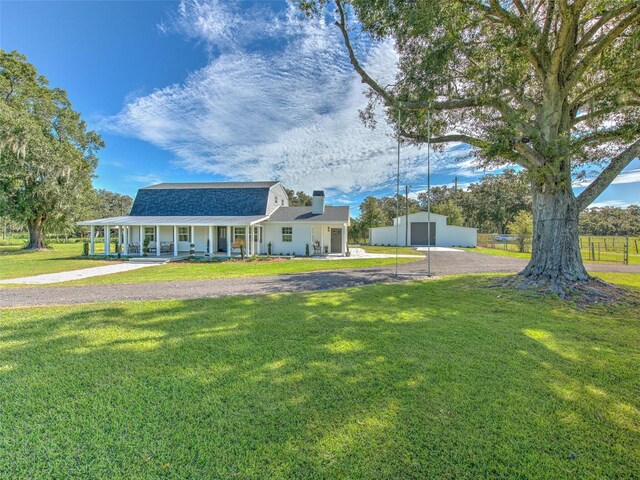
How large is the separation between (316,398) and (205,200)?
2260 centimetres

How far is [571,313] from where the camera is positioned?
21.1ft

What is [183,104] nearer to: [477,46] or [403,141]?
[403,141]

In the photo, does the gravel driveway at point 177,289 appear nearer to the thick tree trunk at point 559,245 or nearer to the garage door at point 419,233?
the thick tree trunk at point 559,245

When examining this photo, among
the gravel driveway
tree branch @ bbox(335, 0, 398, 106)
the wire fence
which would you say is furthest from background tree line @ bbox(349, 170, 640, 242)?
the gravel driveway

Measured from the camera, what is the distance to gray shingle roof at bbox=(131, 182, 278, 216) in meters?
22.1

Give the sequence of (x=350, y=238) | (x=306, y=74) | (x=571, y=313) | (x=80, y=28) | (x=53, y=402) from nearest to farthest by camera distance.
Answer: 1. (x=53, y=402)
2. (x=571, y=313)
3. (x=80, y=28)
4. (x=306, y=74)
5. (x=350, y=238)

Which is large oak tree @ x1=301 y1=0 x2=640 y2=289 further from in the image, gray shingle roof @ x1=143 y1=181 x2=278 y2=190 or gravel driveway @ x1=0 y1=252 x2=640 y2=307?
gray shingle roof @ x1=143 y1=181 x2=278 y2=190

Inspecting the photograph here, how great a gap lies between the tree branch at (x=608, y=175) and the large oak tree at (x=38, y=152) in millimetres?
31376

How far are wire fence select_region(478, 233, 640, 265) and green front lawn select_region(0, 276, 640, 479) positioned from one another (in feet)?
64.8

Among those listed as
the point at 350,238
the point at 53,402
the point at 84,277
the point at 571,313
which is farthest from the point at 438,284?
the point at 350,238

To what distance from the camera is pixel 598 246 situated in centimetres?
1931

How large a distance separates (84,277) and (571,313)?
1553 centimetres

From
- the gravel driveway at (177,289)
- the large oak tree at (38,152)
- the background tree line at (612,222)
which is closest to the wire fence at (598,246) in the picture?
the gravel driveway at (177,289)

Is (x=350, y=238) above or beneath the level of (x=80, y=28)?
beneath
